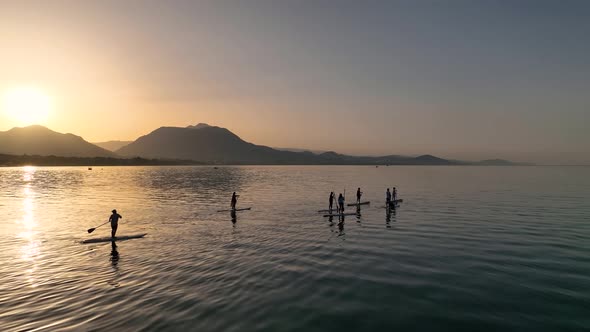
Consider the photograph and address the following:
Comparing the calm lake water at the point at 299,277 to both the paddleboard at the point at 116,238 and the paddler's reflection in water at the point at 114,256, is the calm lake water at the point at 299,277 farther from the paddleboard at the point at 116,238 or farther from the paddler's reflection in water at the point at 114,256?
the paddleboard at the point at 116,238

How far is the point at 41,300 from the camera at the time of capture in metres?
14.8

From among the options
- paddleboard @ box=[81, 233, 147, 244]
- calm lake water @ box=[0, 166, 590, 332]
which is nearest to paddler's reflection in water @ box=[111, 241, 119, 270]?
calm lake water @ box=[0, 166, 590, 332]

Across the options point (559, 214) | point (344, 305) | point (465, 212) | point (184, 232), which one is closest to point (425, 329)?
point (344, 305)

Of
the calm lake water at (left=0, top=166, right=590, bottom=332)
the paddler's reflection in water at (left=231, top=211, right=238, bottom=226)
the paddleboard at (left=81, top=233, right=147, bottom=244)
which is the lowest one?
the paddler's reflection in water at (left=231, top=211, right=238, bottom=226)

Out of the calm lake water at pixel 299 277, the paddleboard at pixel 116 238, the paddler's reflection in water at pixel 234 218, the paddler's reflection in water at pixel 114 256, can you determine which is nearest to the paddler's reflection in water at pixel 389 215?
the calm lake water at pixel 299 277

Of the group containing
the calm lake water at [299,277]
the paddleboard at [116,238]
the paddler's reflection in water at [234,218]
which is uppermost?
the calm lake water at [299,277]

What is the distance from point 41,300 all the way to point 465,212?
44.9 meters

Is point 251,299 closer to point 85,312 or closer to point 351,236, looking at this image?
point 85,312

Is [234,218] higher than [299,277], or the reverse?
[299,277]


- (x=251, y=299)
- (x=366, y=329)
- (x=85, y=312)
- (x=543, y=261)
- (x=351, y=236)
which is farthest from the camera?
(x=351, y=236)

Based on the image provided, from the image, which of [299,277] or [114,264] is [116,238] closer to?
[114,264]

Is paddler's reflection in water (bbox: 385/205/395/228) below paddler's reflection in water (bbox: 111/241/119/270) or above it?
above

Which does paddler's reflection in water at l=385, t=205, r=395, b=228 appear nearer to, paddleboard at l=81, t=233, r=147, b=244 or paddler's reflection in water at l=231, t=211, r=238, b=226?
paddler's reflection in water at l=231, t=211, r=238, b=226

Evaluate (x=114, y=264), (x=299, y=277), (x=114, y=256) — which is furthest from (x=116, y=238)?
(x=299, y=277)
